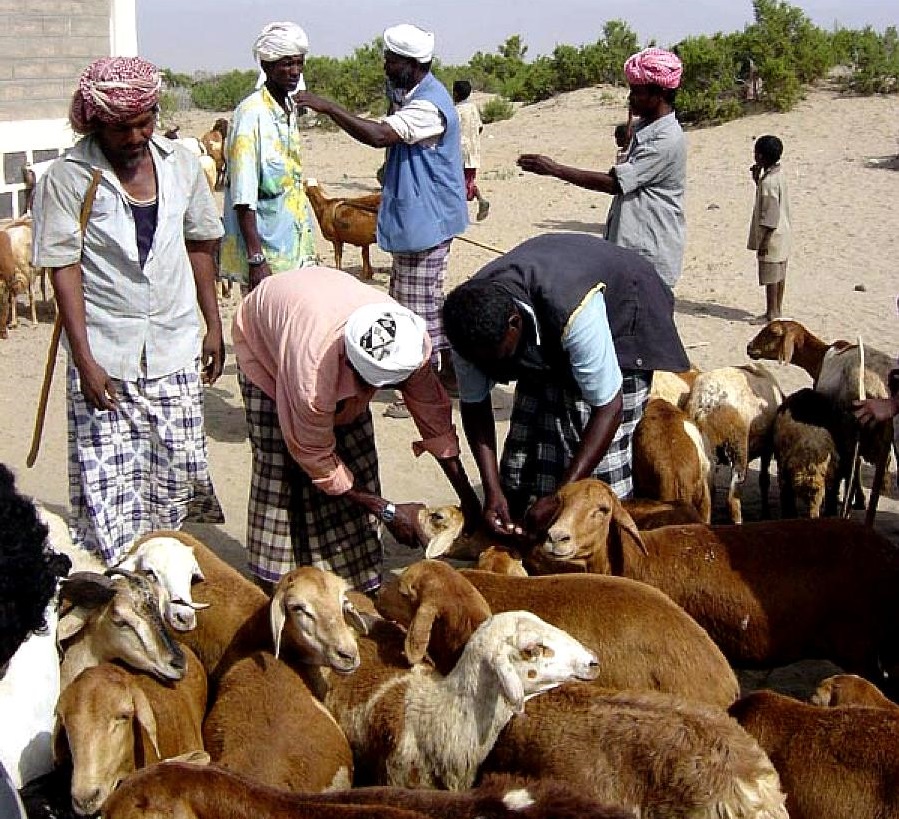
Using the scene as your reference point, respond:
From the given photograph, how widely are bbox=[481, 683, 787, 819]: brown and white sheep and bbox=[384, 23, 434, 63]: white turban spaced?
476cm

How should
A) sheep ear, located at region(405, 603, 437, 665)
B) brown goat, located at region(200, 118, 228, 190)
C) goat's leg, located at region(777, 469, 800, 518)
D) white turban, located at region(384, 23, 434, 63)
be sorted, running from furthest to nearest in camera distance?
brown goat, located at region(200, 118, 228, 190) < white turban, located at region(384, 23, 434, 63) < goat's leg, located at region(777, 469, 800, 518) < sheep ear, located at region(405, 603, 437, 665)

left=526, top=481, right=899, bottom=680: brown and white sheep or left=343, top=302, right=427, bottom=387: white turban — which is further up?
left=343, top=302, right=427, bottom=387: white turban

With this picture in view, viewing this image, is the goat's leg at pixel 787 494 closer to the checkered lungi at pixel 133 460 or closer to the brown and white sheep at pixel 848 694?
the brown and white sheep at pixel 848 694

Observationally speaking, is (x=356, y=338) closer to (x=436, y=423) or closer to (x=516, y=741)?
(x=436, y=423)

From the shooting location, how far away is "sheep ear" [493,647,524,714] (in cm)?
405

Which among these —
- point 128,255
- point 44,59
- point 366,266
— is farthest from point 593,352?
point 44,59

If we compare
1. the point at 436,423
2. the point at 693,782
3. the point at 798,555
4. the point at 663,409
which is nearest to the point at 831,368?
the point at 663,409

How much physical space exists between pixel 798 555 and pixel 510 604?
133 centimetres

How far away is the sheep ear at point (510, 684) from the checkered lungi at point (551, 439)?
5.53ft

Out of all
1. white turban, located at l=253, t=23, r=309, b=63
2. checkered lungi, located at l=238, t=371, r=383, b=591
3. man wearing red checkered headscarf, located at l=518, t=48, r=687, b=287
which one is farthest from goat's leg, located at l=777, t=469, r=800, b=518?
white turban, located at l=253, t=23, r=309, b=63

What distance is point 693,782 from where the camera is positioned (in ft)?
12.1

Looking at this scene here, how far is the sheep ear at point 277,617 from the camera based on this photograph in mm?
4441

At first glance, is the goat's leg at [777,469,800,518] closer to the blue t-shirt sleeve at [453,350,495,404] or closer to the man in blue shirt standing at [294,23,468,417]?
the blue t-shirt sleeve at [453,350,495,404]

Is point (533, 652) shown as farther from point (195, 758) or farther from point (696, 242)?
point (696, 242)
